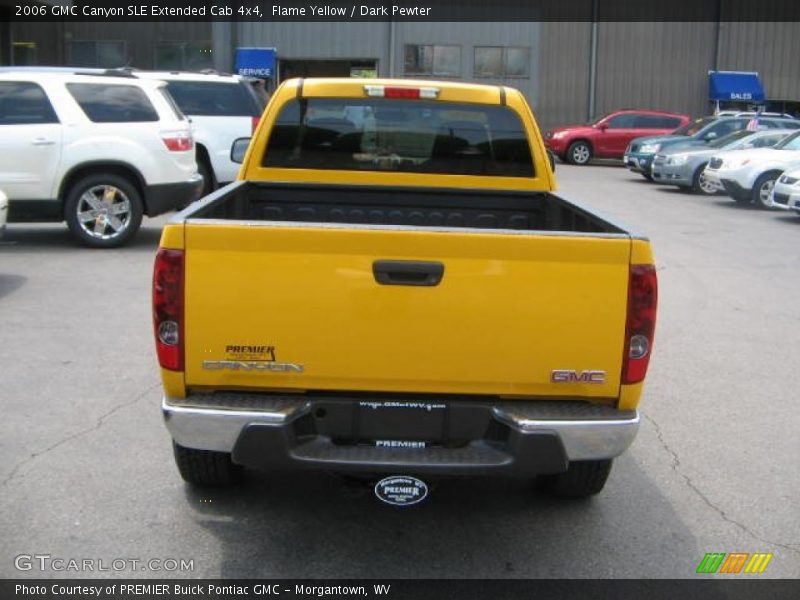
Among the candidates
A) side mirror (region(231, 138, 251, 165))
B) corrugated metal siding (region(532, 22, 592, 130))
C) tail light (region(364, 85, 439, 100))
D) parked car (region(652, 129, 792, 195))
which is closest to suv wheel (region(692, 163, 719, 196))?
parked car (region(652, 129, 792, 195))

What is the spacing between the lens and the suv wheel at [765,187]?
695 inches

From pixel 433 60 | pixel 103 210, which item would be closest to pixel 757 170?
pixel 103 210

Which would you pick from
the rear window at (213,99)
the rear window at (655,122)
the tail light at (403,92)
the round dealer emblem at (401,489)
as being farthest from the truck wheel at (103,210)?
the rear window at (655,122)

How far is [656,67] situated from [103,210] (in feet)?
96.8

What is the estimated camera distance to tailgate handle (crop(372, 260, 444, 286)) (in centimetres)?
355

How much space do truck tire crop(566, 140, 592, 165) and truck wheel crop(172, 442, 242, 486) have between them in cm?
2614

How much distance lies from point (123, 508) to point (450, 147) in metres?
2.74

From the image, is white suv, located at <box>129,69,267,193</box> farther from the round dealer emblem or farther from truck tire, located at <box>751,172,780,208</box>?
the round dealer emblem

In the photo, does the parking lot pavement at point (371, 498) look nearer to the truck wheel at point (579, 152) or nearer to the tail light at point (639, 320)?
the tail light at point (639, 320)

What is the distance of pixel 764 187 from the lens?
17.7 m

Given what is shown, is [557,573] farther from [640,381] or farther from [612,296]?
[612,296]

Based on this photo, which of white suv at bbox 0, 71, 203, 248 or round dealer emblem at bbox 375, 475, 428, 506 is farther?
white suv at bbox 0, 71, 203, 248

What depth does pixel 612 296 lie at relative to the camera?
3592 mm

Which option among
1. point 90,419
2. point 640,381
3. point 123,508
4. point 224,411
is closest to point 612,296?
point 640,381
